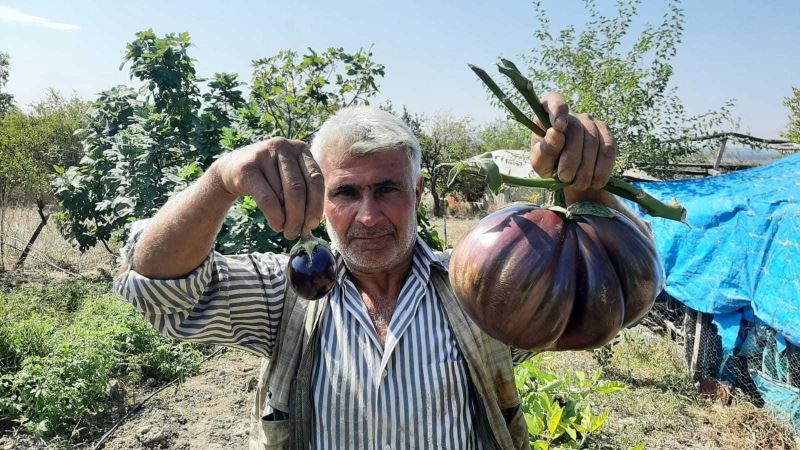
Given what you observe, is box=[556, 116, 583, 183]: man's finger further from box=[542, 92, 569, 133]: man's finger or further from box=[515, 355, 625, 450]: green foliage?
box=[515, 355, 625, 450]: green foliage

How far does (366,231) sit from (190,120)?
6.08m

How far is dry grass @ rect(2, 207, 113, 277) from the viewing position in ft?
38.1

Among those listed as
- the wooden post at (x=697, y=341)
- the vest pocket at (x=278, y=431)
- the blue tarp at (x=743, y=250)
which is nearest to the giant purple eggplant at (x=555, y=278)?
the vest pocket at (x=278, y=431)

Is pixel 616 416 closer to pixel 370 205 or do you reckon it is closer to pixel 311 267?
pixel 370 205

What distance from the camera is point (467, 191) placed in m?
26.0

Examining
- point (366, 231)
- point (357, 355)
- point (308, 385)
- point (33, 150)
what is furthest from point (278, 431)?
point (33, 150)

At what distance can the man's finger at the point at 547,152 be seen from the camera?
3.55 feet

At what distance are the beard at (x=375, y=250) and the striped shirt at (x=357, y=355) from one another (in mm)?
134

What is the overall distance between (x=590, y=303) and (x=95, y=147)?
10709 mm

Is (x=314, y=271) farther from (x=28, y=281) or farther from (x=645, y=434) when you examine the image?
(x=28, y=281)

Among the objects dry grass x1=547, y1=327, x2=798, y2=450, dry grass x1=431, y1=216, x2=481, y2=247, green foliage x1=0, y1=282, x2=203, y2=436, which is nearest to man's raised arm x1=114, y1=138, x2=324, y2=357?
dry grass x1=547, y1=327, x2=798, y2=450

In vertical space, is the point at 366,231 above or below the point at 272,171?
below

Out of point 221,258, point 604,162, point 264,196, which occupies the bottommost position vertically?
point 221,258

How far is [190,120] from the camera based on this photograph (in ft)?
24.1
